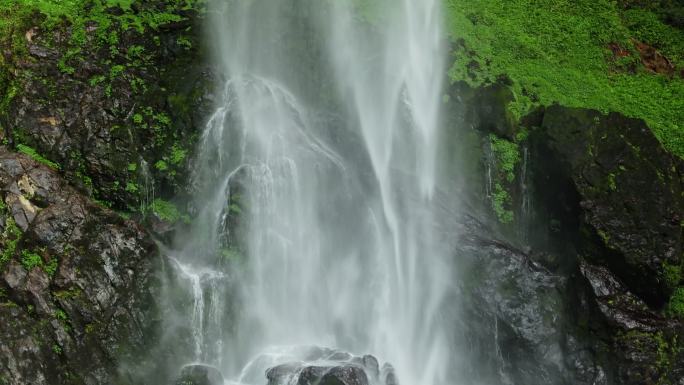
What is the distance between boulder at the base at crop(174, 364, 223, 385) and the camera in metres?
10.3

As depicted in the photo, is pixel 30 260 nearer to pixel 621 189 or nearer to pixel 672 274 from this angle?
pixel 621 189

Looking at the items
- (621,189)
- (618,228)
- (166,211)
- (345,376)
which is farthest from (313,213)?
(621,189)

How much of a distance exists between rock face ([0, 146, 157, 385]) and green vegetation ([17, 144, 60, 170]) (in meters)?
0.15

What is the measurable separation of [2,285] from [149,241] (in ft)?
8.42

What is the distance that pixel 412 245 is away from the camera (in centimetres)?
1333

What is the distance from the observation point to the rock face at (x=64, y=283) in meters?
10.2

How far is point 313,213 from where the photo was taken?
43.6 ft

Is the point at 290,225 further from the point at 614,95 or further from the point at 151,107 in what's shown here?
the point at 614,95

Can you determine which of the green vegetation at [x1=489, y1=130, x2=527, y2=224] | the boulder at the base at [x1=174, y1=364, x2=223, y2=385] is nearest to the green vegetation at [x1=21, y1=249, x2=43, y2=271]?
the boulder at the base at [x1=174, y1=364, x2=223, y2=385]

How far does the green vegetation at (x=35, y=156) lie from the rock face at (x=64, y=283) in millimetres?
151

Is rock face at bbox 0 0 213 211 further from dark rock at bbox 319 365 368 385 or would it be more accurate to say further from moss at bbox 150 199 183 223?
dark rock at bbox 319 365 368 385

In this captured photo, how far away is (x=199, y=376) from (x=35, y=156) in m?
5.45

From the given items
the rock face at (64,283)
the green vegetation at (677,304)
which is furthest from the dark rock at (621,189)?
the rock face at (64,283)

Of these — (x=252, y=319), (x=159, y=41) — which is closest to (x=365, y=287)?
(x=252, y=319)
